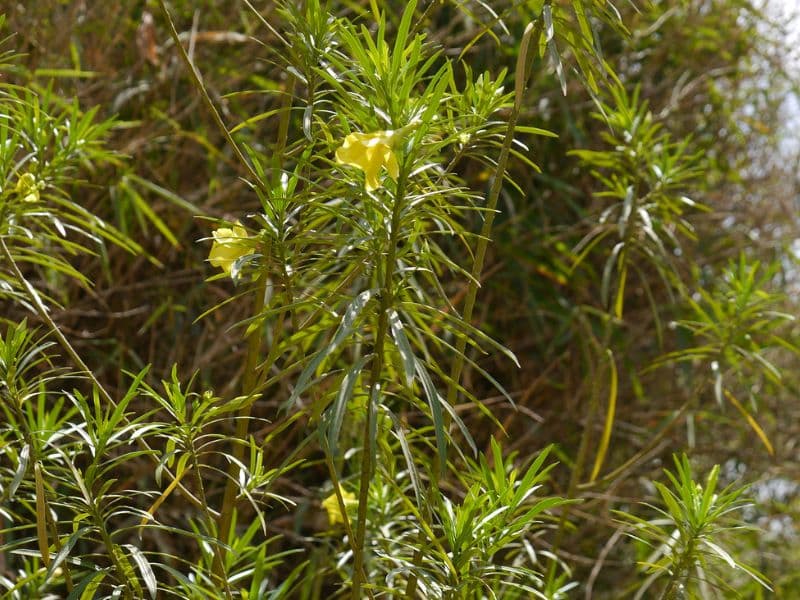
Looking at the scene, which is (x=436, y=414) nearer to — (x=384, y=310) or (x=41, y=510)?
(x=384, y=310)

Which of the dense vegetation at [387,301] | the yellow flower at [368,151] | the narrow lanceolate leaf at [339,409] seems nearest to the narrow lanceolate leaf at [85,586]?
the dense vegetation at [387,301]


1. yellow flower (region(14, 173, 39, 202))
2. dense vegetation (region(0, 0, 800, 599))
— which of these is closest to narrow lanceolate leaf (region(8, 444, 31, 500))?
dense vegetation (region(0, 0, 800, 599))

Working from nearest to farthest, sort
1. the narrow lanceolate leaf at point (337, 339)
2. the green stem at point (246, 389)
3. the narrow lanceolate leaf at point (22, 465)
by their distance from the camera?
the narrow lanceolate leaf at point (337, 339), the narrow lanceolate leaf at point (22, 465), the green stem at point (246, 389)

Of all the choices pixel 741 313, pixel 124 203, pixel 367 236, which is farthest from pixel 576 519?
pixel 367 236

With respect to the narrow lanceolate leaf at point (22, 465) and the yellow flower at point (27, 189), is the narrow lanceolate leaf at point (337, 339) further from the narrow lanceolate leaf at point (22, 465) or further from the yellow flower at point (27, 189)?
the yellow flower at point (27, 189)

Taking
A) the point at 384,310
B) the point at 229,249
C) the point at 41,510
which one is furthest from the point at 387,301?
the point at 41,510

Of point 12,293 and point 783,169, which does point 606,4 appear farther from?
point 783,169

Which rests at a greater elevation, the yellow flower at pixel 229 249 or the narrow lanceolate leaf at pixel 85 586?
the yellow flower at pixel 229 249
